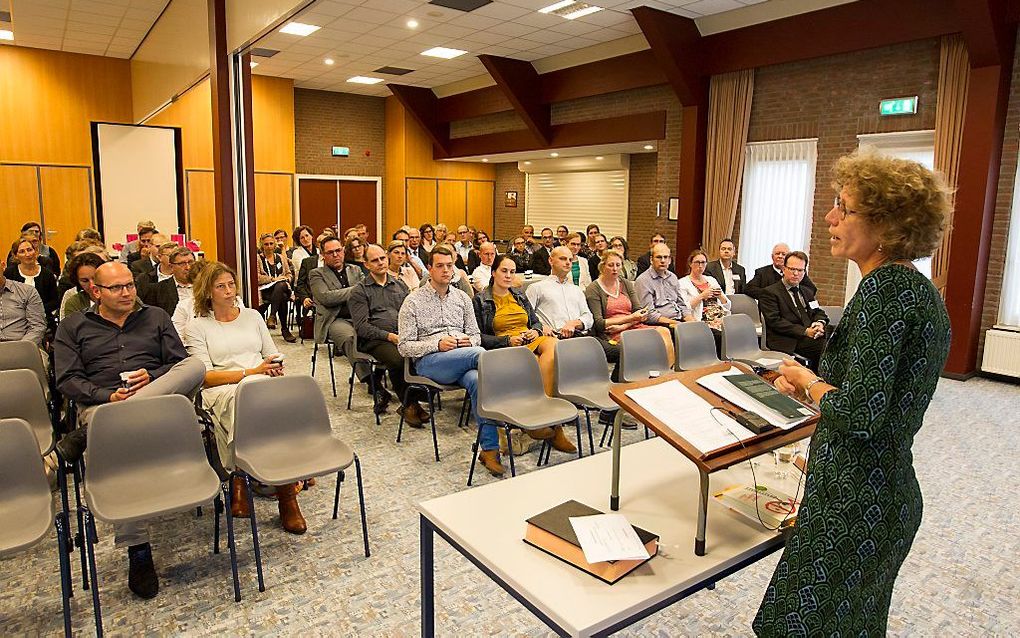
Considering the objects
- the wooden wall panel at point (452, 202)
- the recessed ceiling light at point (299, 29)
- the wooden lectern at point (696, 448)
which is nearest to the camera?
the wooden lectern at point (696, 448)

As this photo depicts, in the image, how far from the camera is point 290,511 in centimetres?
351

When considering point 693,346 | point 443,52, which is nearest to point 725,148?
point 693,346

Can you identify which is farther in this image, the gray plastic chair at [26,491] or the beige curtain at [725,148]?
the beige curtain at [725,148]

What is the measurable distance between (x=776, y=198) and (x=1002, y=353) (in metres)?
3.08

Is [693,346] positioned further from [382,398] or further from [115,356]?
[115,356]

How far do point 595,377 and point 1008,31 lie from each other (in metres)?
5.44

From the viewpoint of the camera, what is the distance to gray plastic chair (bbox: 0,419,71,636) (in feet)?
8.22

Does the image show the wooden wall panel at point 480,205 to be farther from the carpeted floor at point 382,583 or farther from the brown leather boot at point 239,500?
the brown leather boot at point 239,500

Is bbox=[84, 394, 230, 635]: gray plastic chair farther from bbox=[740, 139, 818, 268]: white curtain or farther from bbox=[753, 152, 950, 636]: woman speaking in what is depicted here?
bbox=[740, 139, 818, 268]: white curtain

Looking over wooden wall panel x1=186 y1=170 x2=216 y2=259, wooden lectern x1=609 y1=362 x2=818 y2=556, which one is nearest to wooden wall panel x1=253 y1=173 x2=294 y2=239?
wooden wall panel x1=186 y1=170 x2=216 y2=259

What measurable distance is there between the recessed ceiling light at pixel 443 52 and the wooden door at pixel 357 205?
470 centimetres

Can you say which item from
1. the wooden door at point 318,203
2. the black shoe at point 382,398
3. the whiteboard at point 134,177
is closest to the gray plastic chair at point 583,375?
the black shoe at point 382,398

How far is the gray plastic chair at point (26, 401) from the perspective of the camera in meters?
3.40

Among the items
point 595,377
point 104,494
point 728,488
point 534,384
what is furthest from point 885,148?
point 104,494
